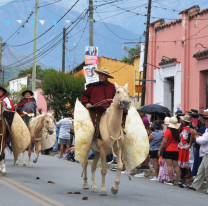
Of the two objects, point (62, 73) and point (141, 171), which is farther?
point (62, 73)

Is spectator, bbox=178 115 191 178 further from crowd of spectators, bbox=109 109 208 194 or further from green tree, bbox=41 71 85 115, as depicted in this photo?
green tree, bbox=41 71 85 115

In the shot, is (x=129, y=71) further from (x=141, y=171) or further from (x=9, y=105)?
(x=9, y=105)

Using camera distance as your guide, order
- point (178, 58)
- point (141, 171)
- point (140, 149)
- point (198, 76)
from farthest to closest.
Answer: point (178, 58) < point (198, 76) < point (141, 171) < point (140, 149)

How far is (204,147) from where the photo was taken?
10.7 meters

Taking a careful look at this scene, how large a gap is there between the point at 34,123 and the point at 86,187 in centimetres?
622

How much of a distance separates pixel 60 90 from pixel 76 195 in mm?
26007

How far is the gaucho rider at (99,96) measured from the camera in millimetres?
9547

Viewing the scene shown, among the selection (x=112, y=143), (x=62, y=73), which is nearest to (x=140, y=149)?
(x=112, y=143)

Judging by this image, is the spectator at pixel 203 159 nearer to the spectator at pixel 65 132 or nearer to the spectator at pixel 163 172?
the spectator at pixel 163 172

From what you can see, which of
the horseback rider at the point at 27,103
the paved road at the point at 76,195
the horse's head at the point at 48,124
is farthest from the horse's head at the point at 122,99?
the horseback rider at the point at 27,103

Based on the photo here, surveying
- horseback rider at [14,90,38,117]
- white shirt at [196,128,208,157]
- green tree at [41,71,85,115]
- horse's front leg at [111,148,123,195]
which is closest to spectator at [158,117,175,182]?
white shirt at [196,128,208,157]

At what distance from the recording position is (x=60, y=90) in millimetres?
34719

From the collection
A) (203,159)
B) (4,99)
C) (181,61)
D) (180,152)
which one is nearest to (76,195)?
(203,159)

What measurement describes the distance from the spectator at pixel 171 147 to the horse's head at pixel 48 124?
182 inches
